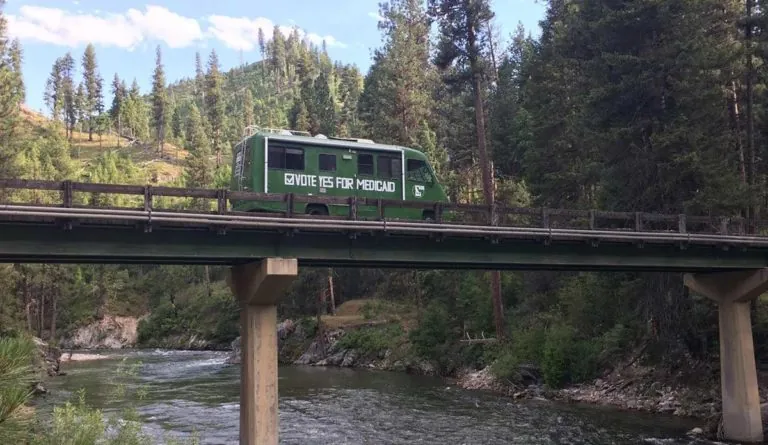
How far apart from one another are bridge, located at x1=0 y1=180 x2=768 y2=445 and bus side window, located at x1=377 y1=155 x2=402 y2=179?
5.21 m

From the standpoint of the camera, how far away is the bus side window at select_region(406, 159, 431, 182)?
23.6 meters

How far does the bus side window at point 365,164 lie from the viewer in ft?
74.9

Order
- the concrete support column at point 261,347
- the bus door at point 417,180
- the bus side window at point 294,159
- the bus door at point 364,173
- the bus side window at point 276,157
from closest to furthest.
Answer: the concrete support column at point 261,347, the bus side window at point 276,157, the bus side window at point 294,159, the bus door at point 364,173, the bus door at point 417,180

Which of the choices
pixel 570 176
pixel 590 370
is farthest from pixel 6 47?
pixel 590 370

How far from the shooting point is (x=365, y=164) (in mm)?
22984

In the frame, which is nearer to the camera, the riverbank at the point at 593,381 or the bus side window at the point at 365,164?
the bus side window at the point at 365,164

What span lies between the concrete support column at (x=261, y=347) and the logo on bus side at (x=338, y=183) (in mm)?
5797

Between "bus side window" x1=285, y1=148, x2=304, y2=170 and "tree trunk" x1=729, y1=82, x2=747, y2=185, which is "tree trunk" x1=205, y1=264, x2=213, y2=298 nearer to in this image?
"bus side window" x1=285, y1=148, x2=304, y2=170

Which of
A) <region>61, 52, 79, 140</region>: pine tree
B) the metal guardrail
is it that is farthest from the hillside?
the metal guardrail

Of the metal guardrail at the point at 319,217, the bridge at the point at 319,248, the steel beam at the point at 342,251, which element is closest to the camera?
the metal guardrail at the point at 319,217

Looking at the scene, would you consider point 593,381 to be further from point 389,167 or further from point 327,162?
point 327,162

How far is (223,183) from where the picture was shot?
10644 centimetres

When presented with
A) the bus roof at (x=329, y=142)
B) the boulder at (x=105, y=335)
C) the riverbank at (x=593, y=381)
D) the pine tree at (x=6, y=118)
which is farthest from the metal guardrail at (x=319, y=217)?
the boulder at (x=105, y=335)

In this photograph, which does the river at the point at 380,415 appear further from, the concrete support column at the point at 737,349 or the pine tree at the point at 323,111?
the pine tree at the point at 323,111
